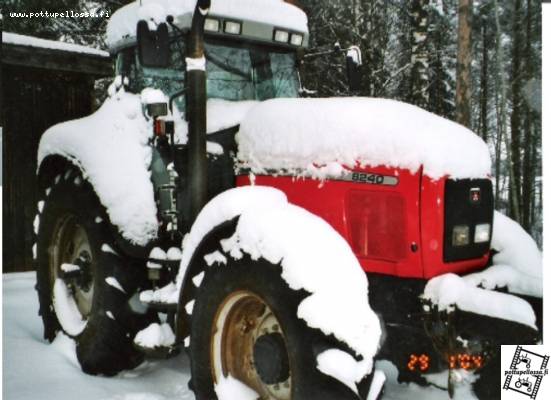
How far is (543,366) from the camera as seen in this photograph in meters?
2.67

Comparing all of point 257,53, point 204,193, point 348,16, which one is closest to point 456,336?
point 204,193

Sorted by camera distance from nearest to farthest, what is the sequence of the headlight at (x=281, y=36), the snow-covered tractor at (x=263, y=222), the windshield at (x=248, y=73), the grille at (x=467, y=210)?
the snow-covered tractor at (x=263, y=222), the grille at (x=467, y=210), the windshield at (x=248, y=73), the headlight at (x=281, y=36)

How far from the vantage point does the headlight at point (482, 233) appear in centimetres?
256

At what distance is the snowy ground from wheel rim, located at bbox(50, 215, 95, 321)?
27 cm

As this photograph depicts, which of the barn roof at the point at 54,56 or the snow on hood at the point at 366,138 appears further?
the barn roof at the point at 54,56

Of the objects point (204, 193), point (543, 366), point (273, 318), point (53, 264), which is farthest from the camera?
point (53, 264)

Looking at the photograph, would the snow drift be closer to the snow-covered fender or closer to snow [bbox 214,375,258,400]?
the snow-covered fender

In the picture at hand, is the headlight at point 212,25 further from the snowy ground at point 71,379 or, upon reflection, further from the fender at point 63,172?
the snowy ground at point 71,379

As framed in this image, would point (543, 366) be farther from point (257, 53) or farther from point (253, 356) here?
point (257, 53)

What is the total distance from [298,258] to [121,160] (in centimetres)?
144

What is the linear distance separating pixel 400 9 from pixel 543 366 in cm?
616

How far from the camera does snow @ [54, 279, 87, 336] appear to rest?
Answer: 3.55 meters

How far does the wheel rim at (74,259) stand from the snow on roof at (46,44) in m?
1.38

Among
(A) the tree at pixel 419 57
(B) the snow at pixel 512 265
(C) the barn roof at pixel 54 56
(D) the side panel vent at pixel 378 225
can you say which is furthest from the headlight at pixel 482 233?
(A) the tree at pixel 419 57
